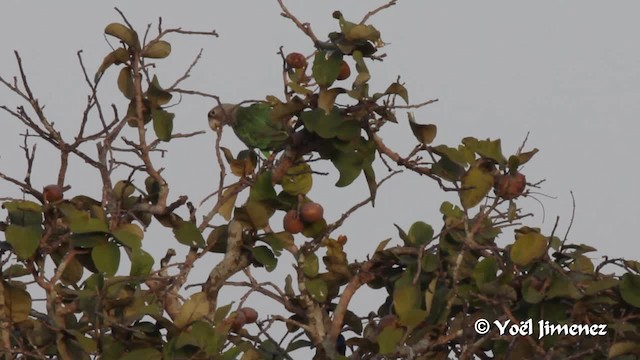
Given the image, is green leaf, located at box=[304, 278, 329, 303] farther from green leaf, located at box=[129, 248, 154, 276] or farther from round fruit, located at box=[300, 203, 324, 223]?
green leaf, located at box=[129, 248, 154, 276]

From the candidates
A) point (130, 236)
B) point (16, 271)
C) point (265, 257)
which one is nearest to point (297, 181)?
point (265, 257)

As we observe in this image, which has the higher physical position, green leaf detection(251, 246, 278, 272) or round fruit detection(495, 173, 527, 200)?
round fruit detection(495, 173, 527, 200)

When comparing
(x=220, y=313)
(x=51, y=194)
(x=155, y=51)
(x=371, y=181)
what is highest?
(x=155, y=51)

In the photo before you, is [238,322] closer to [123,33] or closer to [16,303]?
[16,303]

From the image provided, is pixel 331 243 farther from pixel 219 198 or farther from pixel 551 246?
pixel 551 246

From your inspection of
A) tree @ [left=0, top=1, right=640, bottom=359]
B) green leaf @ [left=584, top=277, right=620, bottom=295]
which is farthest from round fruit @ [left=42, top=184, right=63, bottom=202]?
green leaf @ [left=584, top=277, right=620, bottom=295]

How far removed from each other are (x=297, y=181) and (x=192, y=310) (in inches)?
16.6

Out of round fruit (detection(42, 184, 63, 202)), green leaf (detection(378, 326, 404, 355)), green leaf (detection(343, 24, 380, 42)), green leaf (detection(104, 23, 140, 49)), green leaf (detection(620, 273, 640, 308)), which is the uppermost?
green leaf (detection(104, 23, 140, 49))

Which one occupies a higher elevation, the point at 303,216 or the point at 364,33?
the point at 364,33

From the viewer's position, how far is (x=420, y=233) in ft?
8.83

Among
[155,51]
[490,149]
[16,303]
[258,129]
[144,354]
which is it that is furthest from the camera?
[258,129]

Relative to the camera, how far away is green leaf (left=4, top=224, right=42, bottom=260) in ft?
8.30

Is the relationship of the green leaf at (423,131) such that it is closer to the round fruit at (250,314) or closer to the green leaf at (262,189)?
the green leaf at (262,189)

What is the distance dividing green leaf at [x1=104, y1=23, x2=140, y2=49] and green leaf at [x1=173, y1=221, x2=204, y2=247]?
410 mm
